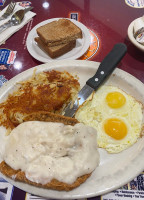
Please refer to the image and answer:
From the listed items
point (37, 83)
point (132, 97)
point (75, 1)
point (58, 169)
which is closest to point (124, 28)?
point (75, 1)

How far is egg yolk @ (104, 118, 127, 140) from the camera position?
1.92 metres

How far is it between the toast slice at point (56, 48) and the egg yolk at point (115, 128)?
4.05 feet

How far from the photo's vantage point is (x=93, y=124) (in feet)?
6.61

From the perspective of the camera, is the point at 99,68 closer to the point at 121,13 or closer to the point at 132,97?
the point at 132,97

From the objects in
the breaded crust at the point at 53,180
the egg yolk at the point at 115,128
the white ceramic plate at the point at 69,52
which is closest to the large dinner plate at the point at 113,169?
the breaded crust at the point at 53,180

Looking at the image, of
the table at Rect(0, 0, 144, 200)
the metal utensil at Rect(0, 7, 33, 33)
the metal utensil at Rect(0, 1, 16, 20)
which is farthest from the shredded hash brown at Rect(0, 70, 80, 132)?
the metal utensil at Rect(0, 1, 16, 20)

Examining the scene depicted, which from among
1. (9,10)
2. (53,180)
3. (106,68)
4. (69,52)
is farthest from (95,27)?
(53,180)

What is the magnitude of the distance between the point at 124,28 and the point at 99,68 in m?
1.31

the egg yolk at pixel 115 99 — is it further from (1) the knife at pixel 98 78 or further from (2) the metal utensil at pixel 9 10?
(2) the metal utensil at pixel 9 10

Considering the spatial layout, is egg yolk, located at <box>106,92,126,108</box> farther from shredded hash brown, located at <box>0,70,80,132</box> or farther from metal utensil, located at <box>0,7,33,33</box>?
metal utensil, located at <box>0,7,33,33</box>

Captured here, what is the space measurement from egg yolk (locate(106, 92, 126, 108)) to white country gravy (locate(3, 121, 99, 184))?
43cm

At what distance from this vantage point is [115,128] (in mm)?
1953

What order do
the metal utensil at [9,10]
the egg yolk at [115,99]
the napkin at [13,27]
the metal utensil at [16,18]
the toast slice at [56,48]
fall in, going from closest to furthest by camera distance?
1. the egg yolk at [115,99]
2. the toast slice at [56,48]
3. the napkin at [13,27]
4. the metal utensil at [16,18]
5. the metal utensil at [9,10]

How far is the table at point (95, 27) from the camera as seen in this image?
2.69 m
